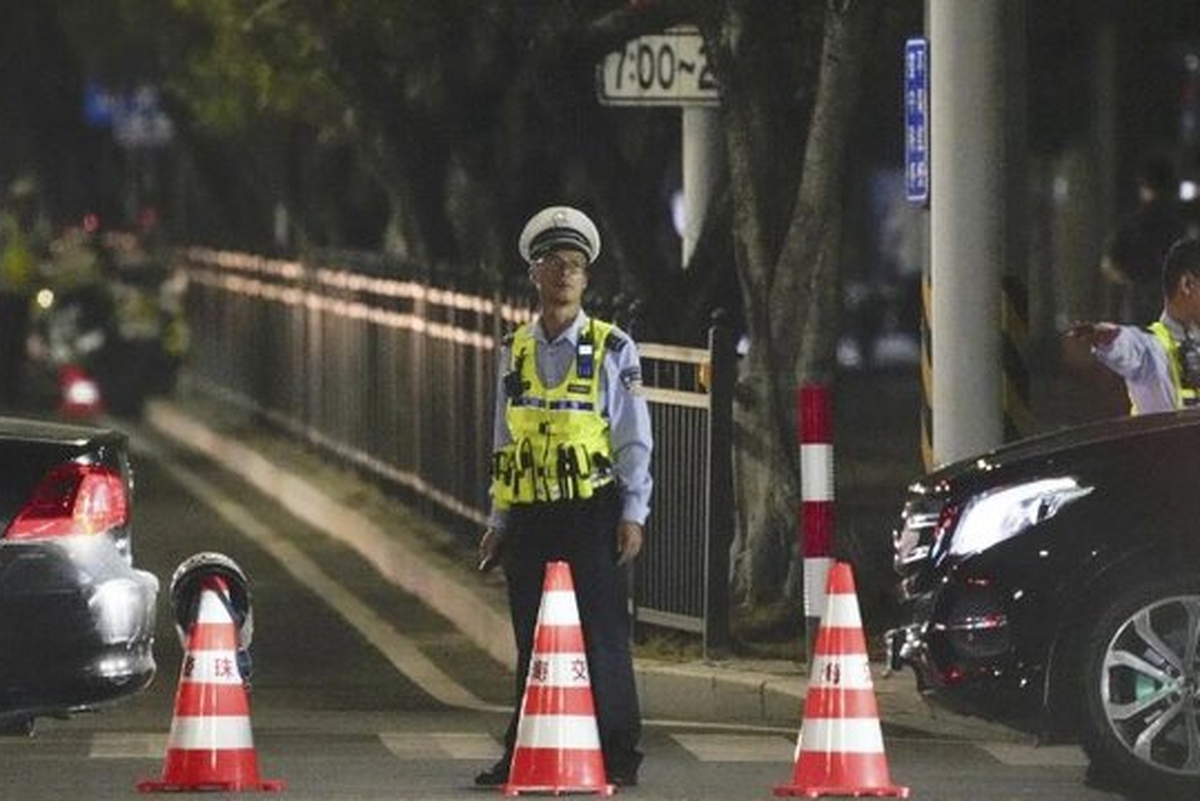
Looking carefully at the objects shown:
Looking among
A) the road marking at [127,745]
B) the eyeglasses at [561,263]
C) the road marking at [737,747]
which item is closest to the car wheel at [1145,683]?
the road marking at [737,747]

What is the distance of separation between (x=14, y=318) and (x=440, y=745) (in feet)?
78.6

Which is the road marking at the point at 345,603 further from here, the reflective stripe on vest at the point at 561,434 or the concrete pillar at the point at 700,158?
the reflective stripe on vest at the point at 561,434

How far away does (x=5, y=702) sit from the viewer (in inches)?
468

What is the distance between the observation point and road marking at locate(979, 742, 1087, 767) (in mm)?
13484

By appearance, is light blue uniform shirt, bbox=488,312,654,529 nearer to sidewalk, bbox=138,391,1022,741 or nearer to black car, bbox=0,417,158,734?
black car, bbox=0,417,158,734

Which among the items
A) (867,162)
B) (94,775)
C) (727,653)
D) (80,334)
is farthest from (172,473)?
(867,162)

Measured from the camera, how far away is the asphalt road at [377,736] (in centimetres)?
1265

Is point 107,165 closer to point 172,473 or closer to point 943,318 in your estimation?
point 172,473

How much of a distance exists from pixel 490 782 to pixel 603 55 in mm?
9507

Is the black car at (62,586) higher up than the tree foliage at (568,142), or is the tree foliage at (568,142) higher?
the tree foliage at (568,142)

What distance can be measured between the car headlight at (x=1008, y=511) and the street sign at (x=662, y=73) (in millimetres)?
7494

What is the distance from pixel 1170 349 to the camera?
13453mm

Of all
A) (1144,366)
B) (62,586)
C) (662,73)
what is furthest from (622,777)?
(662,73)

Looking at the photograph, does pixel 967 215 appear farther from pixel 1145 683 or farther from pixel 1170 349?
pixel 1145 683
